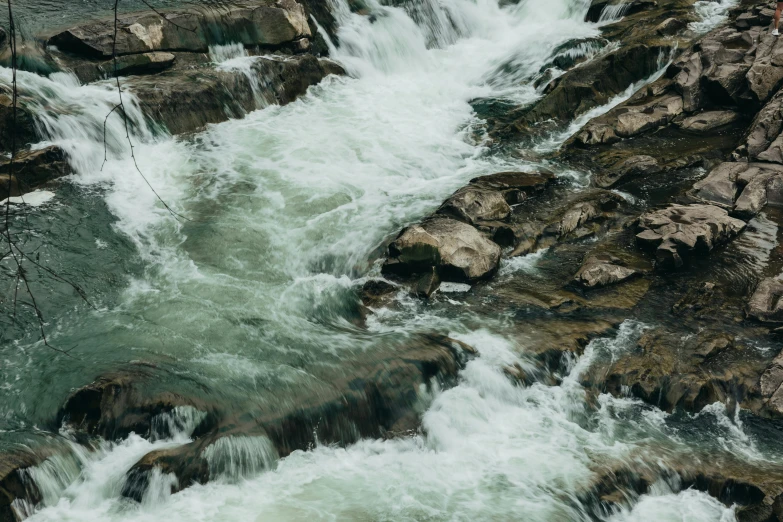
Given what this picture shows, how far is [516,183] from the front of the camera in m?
10.3

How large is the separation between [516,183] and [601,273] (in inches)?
91.1

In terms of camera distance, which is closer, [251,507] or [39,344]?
[251,507]

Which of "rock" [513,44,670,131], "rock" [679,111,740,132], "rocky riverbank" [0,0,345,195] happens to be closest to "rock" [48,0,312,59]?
"rocky riverbank" [0,0,345,195]

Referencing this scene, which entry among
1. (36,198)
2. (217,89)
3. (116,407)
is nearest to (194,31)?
(217,89)

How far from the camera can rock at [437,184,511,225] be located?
30.6 feet

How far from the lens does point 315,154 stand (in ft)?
37.0

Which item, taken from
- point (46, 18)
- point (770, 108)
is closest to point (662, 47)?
point (770, 108)

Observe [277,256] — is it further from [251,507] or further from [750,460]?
[750,460]

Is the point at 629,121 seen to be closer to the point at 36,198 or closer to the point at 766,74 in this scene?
the point at 766,74

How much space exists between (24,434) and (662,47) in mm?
11957

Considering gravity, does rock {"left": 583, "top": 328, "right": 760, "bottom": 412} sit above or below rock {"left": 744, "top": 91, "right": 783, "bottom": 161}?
below

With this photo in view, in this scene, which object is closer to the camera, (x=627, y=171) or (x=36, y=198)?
(x=36, y=198)

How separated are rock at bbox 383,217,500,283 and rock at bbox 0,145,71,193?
14.9 feet

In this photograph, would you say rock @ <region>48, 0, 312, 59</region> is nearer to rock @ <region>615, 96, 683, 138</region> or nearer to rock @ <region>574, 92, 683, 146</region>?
rock @ <region>574, 92, 683, 146</region>
